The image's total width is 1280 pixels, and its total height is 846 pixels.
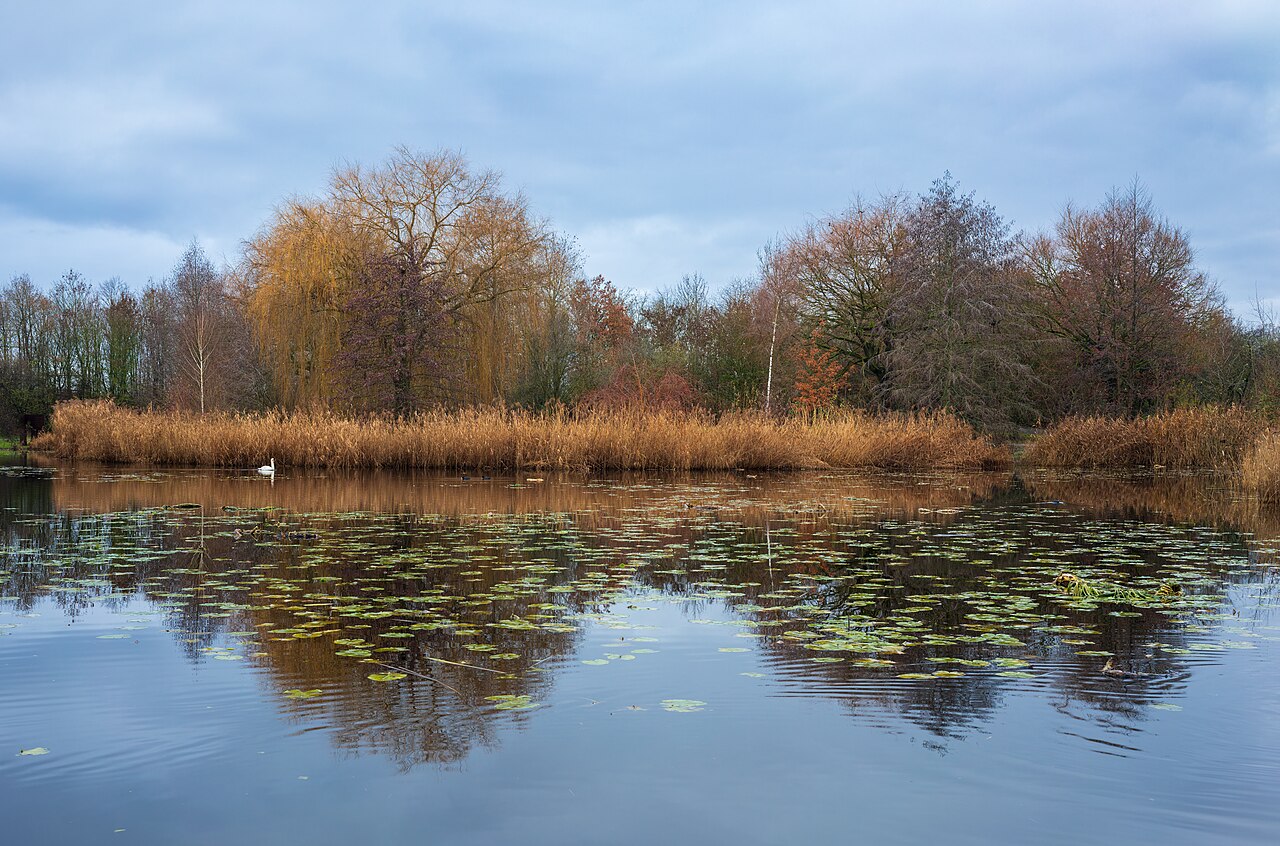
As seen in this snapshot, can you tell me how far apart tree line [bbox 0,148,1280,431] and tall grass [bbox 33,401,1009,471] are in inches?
99.7

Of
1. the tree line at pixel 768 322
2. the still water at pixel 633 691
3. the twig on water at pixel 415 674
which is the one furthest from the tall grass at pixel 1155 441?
the twig on water at pixel 415 674

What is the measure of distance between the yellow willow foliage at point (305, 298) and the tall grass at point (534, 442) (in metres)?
4.05

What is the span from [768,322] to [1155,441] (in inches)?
534

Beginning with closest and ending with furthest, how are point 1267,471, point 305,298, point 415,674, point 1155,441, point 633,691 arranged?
1. point 633,691
2. point 415,674
3. point 1267,471
4. point 1155,441
5. point 305,298

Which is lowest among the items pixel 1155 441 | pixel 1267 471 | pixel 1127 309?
pixel 1267 471

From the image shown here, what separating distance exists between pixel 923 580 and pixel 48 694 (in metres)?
5.17

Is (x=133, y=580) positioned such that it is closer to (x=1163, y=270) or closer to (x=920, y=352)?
(x=920, y=352)

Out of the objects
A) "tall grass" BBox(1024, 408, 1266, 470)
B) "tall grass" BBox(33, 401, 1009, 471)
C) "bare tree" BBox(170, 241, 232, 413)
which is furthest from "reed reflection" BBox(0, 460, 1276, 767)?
"bare tree" BBox(170, 241, 232, 413)

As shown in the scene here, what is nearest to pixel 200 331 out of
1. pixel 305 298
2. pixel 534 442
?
pixel 305 298

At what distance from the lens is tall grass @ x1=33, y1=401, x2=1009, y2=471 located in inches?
784

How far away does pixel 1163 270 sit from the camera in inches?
1198

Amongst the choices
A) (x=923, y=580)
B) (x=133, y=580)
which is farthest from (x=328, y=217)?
(x=923, y=580)

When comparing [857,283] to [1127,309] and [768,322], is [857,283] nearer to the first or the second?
[768,322]

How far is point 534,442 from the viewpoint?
20.0 meters
